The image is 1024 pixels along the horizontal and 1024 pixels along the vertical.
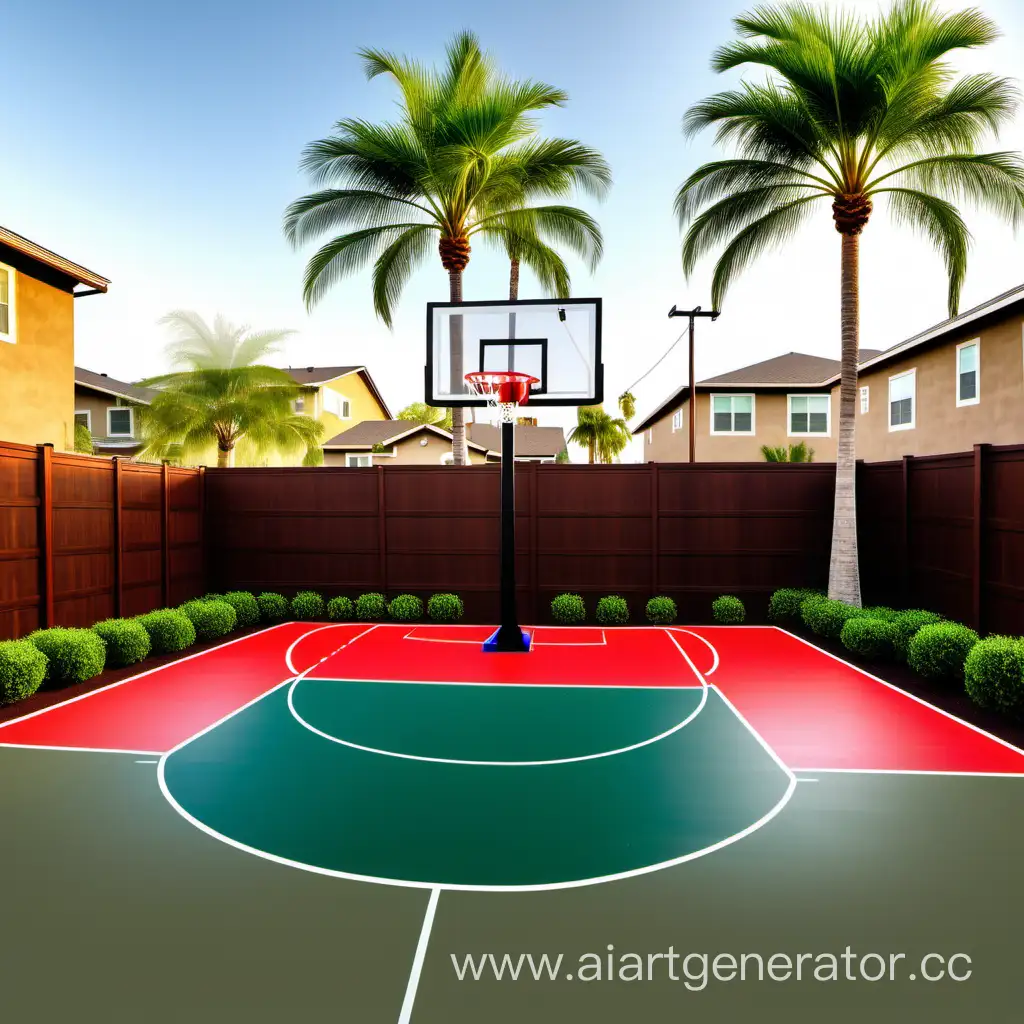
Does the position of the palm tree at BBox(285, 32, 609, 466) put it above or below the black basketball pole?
above

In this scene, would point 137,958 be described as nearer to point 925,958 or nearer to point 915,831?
point 925,958

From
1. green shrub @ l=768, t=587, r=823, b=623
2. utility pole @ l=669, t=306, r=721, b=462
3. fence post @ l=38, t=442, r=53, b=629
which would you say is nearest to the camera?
fence post @ l=38, t=442, r=53, b=629

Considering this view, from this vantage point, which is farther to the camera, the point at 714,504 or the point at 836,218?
the point at 714,504

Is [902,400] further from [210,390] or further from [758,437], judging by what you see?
[210,390]

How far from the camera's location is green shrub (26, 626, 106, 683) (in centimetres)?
740

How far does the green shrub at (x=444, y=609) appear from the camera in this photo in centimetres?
1152

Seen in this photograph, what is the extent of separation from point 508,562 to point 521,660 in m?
1.46

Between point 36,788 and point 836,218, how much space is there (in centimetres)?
1225

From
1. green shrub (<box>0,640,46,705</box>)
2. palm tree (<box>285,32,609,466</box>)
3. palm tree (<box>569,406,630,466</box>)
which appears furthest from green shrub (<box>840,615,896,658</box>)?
palm tree (<box>569,406,630,466</box>)

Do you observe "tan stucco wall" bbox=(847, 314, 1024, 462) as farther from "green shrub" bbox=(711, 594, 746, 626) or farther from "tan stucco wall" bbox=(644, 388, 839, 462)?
"green shrub" bbox=(711, 594, 746, 626)

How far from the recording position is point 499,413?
9906mm

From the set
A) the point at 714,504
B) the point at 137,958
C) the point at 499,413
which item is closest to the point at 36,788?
the point at 137,958

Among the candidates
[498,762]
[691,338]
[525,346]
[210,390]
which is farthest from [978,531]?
[210,390]

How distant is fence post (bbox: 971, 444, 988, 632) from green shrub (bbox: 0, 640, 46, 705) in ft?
35.0
